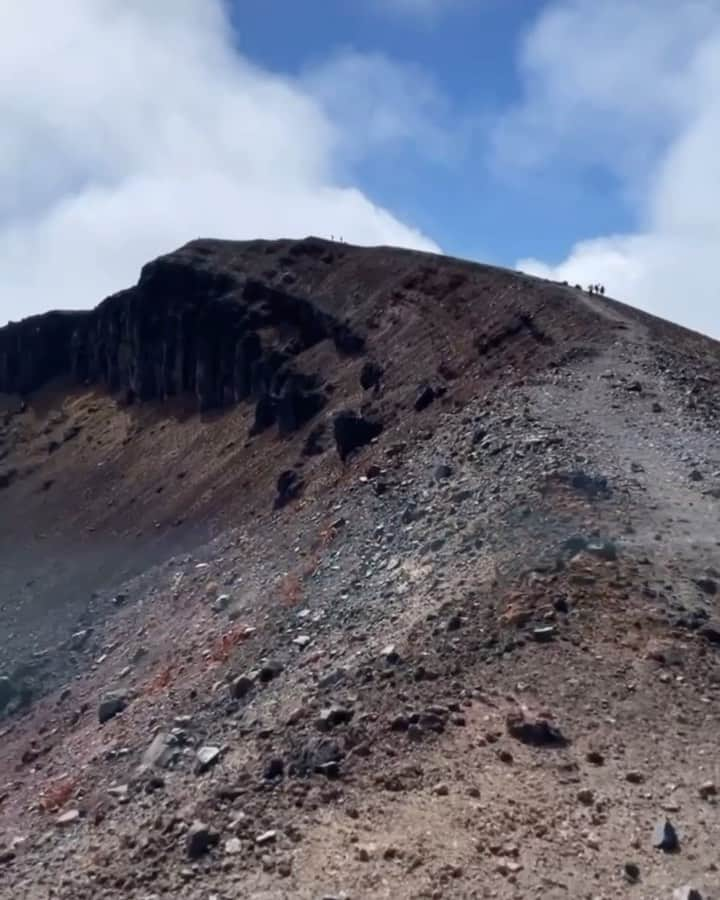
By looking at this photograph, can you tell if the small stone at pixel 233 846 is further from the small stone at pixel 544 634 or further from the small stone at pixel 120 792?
the small stone at pixel 544 634

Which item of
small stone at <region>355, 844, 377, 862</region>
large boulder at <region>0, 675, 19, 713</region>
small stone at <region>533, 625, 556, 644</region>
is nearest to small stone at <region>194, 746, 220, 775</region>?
small stone at <region>355, 844, 377, 862</region>

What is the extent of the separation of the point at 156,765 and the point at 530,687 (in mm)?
5468

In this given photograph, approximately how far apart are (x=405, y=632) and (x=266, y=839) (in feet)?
15.2

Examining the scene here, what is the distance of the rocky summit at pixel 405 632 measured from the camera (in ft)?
41.0

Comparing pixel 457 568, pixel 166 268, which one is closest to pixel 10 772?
pixel 457 568

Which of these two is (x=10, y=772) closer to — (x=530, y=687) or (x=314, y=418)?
(x=530, y=687)

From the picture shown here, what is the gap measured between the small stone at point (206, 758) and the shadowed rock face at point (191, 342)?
833 inches

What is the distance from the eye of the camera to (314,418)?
36344mm

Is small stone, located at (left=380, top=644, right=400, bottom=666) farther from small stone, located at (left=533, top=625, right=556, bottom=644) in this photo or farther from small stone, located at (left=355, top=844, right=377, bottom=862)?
small stone, located at (left=355, top=844, right=377, bottom=862)

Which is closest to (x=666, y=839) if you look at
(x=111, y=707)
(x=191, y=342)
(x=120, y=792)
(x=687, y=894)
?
(x=687, y=894)

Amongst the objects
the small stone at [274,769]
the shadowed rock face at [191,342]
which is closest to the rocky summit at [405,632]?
the small stone at [274,769]

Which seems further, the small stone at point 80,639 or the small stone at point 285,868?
the small stone at point 80,639

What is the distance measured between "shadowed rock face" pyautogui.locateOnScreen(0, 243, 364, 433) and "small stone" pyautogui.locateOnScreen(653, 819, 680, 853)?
25579 millimetres

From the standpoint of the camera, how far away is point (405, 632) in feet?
55.2
